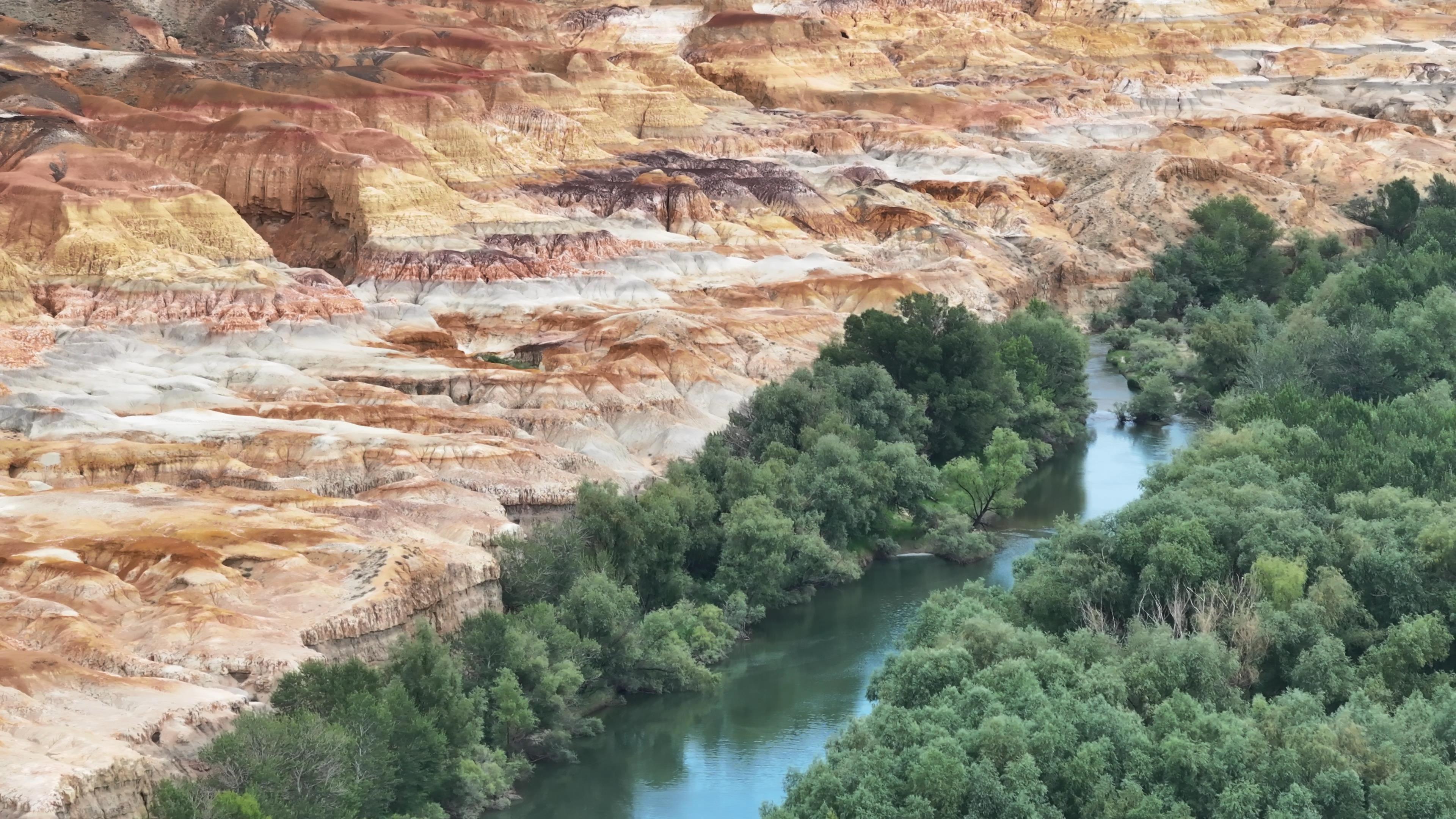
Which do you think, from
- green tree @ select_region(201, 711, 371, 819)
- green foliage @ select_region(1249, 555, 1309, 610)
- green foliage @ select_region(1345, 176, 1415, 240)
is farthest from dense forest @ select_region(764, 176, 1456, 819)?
green foliage @ select_region(1345, 176, 1415, 240)

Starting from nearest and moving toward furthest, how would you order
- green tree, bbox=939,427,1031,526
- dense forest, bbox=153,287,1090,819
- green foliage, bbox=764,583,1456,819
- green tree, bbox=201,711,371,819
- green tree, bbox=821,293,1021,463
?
green tree, bbox=201,711,371,819, green foliage, bbox=764,583,1456,819, dense forest, bbox=153,287,1090,819, green tree, bbox=939,427,1031,526, green tree, bbox=821,293,1021,463

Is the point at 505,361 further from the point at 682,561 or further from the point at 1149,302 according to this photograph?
the point at 1149,302

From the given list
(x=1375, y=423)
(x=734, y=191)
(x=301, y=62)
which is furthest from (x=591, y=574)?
(x=301, y=62)

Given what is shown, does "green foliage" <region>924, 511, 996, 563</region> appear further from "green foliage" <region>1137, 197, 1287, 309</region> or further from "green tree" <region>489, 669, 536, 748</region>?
"green foliage" <region>1137, 197, 1287, 309</region>

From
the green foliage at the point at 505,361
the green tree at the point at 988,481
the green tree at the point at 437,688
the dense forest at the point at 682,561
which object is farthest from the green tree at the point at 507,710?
the green foliage at the point at 505,361

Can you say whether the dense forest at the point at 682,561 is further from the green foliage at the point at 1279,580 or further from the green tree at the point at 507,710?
the green foliage at the point at 1279,580
